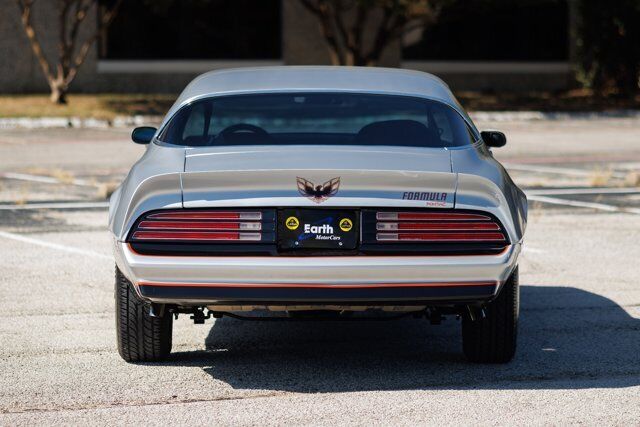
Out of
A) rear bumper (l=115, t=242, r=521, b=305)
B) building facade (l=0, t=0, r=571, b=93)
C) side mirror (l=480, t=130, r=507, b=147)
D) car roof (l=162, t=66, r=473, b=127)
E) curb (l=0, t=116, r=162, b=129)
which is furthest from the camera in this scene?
building facade (l=0, t=0, r=571, b=93)

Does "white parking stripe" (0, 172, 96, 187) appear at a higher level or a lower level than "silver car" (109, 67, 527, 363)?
lower

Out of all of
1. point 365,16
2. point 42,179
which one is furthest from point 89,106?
point 42,179

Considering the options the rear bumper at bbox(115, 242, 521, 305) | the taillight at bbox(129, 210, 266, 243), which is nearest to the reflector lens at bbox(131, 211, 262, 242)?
the taillight at bbox(129, 210, 266, 243)

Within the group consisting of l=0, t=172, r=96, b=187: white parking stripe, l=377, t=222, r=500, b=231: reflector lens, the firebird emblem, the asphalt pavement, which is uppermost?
the firebird emblem

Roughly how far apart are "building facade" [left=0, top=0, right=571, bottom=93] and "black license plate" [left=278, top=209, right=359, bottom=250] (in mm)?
25359

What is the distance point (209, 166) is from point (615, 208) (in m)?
7.78

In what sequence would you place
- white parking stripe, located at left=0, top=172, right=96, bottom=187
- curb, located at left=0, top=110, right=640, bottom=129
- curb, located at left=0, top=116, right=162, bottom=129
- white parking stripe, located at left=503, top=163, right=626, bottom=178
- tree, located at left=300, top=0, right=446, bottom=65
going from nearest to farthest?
white parking stripe, located at left=0, top=172, right=96, bottom=187
white parking stripe, located at left=503, top=163, right=626, bottom=178
curb, located at left=0, top=116, right=162, bottom=129
curb, located at left=0, top=110, right=640, bottom=129
tree, located at left=300, top=0, right=446, bottom=65

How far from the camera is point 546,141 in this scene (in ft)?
71.7

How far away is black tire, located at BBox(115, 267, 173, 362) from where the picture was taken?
19.9 feet

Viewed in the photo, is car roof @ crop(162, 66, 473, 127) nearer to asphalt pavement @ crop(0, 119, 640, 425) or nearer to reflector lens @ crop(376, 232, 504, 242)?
reflector lens @ crop(376, 232, 504, 242)

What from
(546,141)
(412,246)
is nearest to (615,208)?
(412,246)

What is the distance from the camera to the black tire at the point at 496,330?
6062 mm

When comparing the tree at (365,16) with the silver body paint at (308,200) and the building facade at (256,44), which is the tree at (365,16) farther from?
the silver body paint at (308,200)

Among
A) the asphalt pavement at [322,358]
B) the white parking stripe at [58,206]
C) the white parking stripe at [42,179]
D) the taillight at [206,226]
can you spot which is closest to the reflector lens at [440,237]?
the taillight at [206,226]
